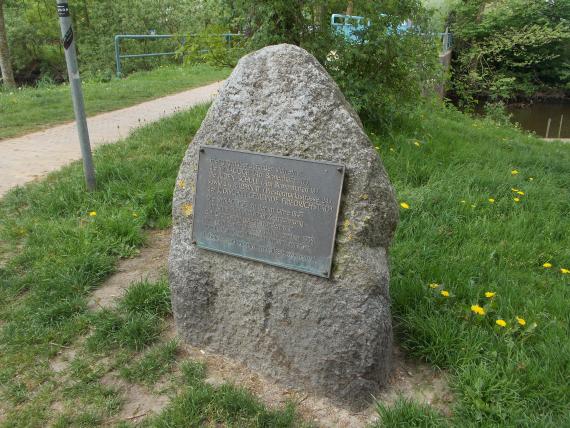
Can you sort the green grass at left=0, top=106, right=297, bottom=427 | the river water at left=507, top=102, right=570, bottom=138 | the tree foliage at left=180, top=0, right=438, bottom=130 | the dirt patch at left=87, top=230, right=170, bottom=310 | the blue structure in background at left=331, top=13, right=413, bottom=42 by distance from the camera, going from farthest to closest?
the river water at left=507, top=102, right=570, bottom=138, the blue structure in background at left=331, top=13, right=413, bottom=42, the tree foliage at left=180, top=0, right=438, bottom=130, the dirt patch at left=87, top=230, right=170, bottom=310, the green grass at left=0, top=106, right=297, bottom=427

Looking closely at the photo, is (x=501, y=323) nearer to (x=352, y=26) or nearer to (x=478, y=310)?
(x=478, y=310)

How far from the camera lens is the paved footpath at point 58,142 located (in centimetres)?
598

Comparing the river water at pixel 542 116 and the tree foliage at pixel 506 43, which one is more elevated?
the tree foliage at pixel 506 43

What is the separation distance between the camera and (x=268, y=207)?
108 inches

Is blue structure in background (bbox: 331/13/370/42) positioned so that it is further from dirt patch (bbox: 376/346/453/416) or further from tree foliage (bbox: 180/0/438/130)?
dirt patch (bbox: 376/346/453/416)

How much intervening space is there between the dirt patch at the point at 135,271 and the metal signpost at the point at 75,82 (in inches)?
42.3

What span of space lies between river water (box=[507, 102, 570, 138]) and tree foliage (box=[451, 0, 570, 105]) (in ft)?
2.53

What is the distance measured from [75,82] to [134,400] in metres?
3.09

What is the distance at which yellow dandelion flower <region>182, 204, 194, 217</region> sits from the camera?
2.94 meters

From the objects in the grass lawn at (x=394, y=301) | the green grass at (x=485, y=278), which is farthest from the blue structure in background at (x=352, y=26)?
the grass lawn at (x=394, y=301)

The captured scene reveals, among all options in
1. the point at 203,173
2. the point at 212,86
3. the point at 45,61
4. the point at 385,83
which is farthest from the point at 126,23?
the point at 203,173

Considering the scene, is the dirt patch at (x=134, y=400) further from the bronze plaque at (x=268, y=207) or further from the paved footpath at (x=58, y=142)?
the paved footpath at (x=58, y=142)

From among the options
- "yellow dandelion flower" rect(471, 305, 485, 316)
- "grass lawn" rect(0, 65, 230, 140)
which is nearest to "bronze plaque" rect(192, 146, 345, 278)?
"yellow dandelion flower" rect(471, 305, 485, 316)

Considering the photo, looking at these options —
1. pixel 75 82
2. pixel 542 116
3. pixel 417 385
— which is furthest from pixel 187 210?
pixel 542 116
